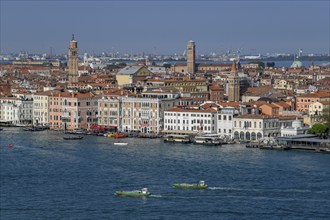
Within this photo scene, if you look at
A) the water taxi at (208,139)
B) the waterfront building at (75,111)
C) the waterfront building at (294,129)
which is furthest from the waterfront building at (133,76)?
the waterfront building at (294,129)

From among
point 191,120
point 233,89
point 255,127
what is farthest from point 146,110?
point 255,127

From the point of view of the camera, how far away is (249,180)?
506 inches

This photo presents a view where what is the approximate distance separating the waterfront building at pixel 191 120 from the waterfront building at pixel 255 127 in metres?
0.63

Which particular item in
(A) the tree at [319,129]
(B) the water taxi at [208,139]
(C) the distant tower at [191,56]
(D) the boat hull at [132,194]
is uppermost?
(C) the distant tower at [191,56]

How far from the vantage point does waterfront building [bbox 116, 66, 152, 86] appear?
2748 centimetres

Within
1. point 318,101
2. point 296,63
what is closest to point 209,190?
point 318,101

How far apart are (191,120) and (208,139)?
1374mm

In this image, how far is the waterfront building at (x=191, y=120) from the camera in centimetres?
1881

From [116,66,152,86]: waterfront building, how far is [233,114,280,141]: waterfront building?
9.04 metres

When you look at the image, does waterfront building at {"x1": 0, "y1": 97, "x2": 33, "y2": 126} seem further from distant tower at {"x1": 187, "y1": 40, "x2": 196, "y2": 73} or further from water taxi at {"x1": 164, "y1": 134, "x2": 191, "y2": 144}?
distant tower at {"x1": 187, "y1": 40, "x2": 196, "y2": 73}

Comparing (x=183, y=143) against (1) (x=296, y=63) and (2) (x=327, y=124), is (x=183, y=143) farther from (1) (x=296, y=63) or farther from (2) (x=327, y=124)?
(1) (x=296, y=63)

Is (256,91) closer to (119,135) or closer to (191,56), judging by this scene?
(119,135)

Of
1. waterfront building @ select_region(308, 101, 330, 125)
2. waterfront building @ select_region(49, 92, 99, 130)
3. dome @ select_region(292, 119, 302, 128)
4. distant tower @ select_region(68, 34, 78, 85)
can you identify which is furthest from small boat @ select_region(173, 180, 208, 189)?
distant tower @ select_region(68, 34, 78, 85)

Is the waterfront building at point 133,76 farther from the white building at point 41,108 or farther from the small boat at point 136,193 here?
the small boat at point 136,193
